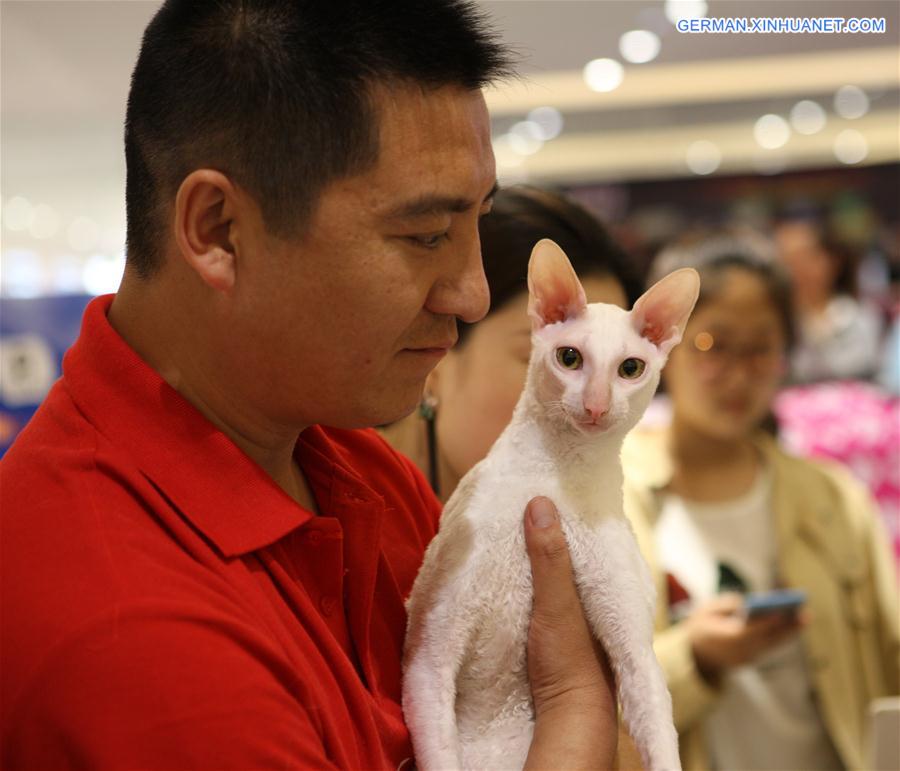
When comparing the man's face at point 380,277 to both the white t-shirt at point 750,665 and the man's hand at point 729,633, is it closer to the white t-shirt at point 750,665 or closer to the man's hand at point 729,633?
the white t-shirt at point 750,665

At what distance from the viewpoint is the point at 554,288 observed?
90 cm

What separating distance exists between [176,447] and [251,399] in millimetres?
84

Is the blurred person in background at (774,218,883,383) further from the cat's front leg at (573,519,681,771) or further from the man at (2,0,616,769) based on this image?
the man at (2,0,616,769)

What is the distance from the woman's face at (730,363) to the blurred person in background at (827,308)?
5.79 feet

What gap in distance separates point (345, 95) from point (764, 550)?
49.7 inches

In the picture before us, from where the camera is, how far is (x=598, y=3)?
3.32ft

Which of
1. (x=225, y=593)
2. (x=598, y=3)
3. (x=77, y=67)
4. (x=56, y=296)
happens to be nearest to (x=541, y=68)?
(x=598, y=3)

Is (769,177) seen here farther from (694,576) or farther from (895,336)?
(694,576)

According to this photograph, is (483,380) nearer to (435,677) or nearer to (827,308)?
(435,677)

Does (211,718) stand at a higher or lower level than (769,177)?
lower

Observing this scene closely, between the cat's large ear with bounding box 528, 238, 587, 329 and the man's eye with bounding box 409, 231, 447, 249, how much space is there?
0.10 meters

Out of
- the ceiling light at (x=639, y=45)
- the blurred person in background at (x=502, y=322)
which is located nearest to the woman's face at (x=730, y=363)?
the blurred person in background at (x=502, y=322)

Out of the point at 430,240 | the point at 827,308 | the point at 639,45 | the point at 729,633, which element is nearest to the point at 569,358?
the point at 430,240

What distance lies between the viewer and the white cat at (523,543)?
2.89ft
